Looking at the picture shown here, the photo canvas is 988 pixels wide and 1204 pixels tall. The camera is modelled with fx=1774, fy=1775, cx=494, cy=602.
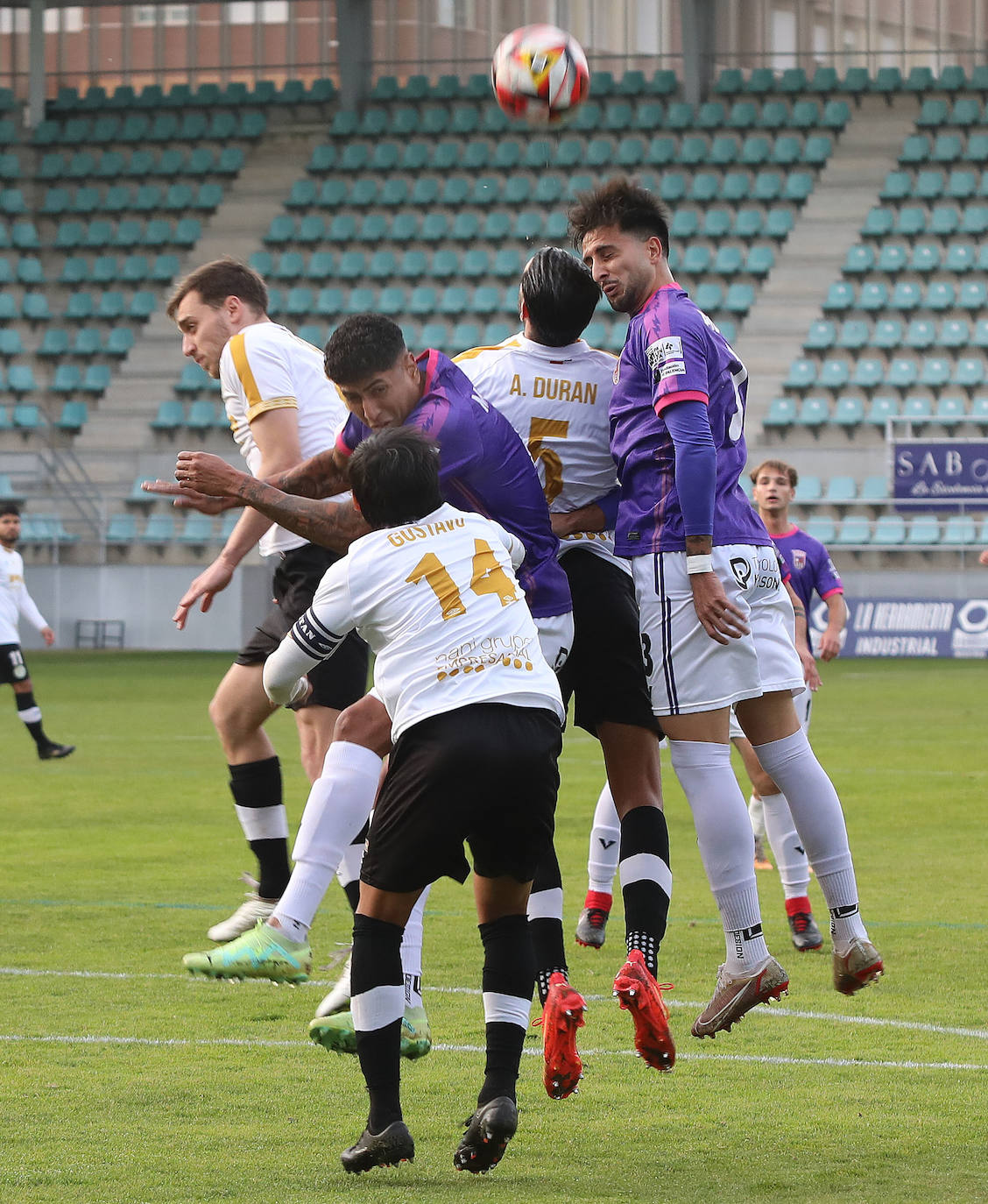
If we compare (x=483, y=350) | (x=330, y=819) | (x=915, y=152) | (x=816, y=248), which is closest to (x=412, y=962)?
(x=330, y=819)

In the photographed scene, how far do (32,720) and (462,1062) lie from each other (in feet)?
29.6

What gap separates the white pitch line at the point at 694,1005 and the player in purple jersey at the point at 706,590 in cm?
46

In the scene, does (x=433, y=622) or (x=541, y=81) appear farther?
(x=541, y=81)

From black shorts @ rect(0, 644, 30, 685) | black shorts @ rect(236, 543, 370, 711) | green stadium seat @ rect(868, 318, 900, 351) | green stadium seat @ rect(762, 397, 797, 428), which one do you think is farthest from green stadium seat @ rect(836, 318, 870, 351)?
black shorts @ rect(236, 543, 370, 711)

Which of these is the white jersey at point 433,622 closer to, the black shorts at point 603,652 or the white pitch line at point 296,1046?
the black shorts at point 603,652

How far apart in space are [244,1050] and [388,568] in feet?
5.39

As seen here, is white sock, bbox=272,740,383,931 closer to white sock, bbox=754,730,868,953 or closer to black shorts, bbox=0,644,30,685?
white sock, bbox=754,730,868,953

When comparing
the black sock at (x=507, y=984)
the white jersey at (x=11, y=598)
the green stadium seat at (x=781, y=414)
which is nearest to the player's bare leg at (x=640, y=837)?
the black sock at (x=507, y=984)

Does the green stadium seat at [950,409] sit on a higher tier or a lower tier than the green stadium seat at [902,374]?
lower

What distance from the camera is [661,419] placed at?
4676 mm

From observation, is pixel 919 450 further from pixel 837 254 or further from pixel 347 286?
pixel 347 286

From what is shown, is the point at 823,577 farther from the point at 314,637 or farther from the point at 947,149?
the point at 947,149

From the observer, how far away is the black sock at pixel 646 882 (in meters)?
4.75

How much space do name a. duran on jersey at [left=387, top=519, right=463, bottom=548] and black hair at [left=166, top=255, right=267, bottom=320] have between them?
2314 mm
